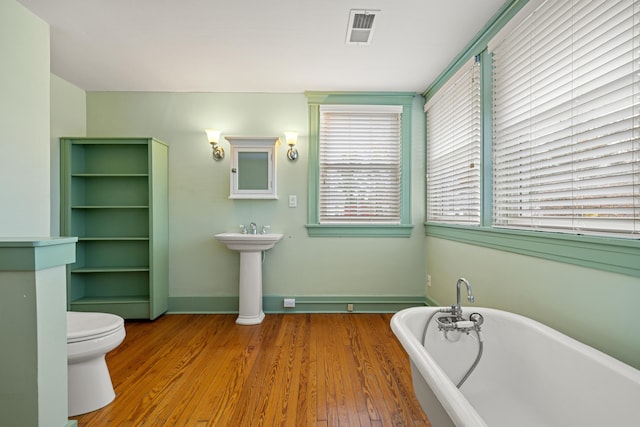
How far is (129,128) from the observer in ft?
12.0

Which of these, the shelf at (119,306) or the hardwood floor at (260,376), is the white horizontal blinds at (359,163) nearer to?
the hardwood floor at (260,376)

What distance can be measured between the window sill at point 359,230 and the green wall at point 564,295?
93 cm

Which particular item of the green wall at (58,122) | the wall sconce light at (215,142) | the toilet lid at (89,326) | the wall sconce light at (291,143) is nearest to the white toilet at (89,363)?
the toilet lid at (89,326)

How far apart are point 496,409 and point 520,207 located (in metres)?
1.10

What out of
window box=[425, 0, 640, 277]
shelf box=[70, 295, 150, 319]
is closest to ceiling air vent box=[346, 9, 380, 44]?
window box=[425, 0, 640, 277]

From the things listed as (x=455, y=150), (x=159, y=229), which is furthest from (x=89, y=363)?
(x=455, y=150)

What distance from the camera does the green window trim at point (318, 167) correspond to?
3.60m

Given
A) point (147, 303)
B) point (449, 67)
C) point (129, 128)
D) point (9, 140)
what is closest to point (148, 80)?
point (129, 128)

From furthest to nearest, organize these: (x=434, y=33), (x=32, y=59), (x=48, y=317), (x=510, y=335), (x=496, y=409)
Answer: (x=434, y=33), (x=32, y=59), (x=510, y=335), (x=496, y=409), (x=48, y=317)

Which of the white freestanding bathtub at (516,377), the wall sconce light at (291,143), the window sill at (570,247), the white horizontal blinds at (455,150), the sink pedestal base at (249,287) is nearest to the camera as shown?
the white freestanding bathtub at (516,377)

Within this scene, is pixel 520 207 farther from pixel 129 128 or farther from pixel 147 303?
pixel 129 128

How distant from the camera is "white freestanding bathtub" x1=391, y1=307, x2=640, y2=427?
109 centimetres

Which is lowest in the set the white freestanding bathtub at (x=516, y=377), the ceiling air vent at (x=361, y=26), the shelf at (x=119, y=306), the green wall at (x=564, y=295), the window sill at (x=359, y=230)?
the shelf at (x=119, y=306)

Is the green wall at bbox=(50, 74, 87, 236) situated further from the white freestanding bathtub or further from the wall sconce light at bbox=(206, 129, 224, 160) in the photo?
the white freestanding bathtub
